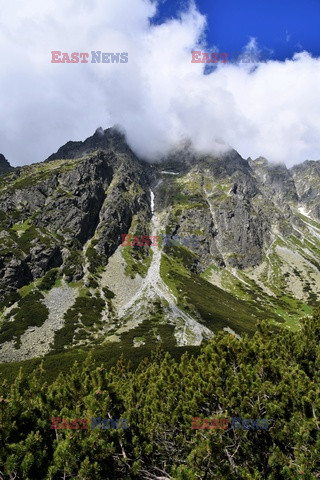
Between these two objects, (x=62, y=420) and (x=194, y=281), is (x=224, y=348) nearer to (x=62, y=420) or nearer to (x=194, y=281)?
(x=62, y=420)

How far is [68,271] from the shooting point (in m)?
122

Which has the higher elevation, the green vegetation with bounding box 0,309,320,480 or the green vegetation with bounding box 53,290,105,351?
the green vegetation with bounding box 0,309,320,480

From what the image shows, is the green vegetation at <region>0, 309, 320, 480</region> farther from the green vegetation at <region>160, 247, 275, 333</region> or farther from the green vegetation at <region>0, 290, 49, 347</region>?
the green vegetation at <region>160, 247, 275, 333</region>

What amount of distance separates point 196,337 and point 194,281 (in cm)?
6537

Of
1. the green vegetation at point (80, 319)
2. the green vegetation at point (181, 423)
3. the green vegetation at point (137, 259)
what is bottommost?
the green vegetation at point (80, 319)

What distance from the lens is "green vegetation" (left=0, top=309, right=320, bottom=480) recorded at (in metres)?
9.36

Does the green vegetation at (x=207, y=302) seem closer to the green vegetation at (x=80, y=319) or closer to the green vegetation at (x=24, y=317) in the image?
the green vegetation at (x=80, y=319)

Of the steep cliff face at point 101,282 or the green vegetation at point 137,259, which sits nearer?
the steep cliff face at point 101,282

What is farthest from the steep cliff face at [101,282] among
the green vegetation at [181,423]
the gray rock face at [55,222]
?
the green vegetation at [181,423]

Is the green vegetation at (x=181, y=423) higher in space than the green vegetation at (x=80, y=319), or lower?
higher

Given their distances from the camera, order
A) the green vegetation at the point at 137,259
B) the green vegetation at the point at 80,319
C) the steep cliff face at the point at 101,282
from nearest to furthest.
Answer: the green vegetation at the point at 80,319
the steep cliff face at the point at 101,282
the green vegetation at the point at 137,259

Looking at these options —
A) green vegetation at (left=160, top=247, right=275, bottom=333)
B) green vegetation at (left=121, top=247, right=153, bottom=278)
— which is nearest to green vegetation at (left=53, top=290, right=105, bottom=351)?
green vegetation at (left=160, top=247, right=275, bottom=333)

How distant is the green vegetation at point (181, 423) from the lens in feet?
30.7

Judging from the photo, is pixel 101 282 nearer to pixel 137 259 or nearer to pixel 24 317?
pixel 137 259
